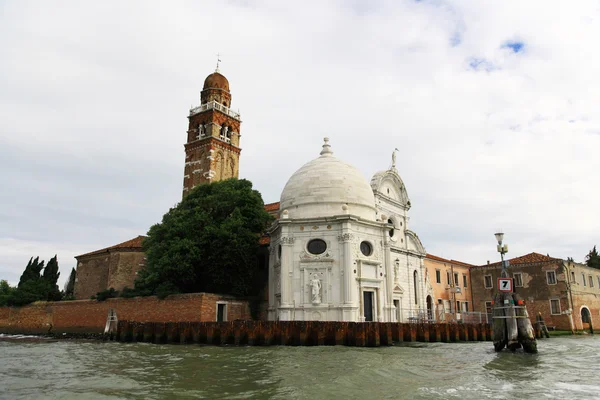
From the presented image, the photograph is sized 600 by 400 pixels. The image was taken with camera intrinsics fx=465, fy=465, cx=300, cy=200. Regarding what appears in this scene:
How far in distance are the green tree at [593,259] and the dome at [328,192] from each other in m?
38.2

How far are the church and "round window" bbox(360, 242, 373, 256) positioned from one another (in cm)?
7

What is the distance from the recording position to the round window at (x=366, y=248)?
29.5 metres

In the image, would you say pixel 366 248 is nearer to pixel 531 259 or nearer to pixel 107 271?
pixel 531 259

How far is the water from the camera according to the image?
33.5 ft

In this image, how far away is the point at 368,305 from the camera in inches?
1141

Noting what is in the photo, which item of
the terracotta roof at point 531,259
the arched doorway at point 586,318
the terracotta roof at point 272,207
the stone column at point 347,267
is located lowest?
the arched doorway at point 586,318

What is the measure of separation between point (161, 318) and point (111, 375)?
54.0ft

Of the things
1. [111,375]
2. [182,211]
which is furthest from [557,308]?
[111,375]

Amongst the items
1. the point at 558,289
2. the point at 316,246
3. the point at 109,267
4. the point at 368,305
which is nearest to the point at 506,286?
the point at 368,305

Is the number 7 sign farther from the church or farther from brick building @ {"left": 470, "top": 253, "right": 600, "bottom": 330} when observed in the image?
brick building @ {"left": 470, "top": 253, "right": 600, "bottom": 330}

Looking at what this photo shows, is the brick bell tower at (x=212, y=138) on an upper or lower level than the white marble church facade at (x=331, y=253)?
upper

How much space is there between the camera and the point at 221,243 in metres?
29.2

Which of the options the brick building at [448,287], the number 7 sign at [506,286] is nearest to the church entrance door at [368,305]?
the number 7 sign at [506,286]

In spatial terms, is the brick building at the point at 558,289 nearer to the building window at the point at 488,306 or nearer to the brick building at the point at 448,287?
the building window at the point at 488,306
